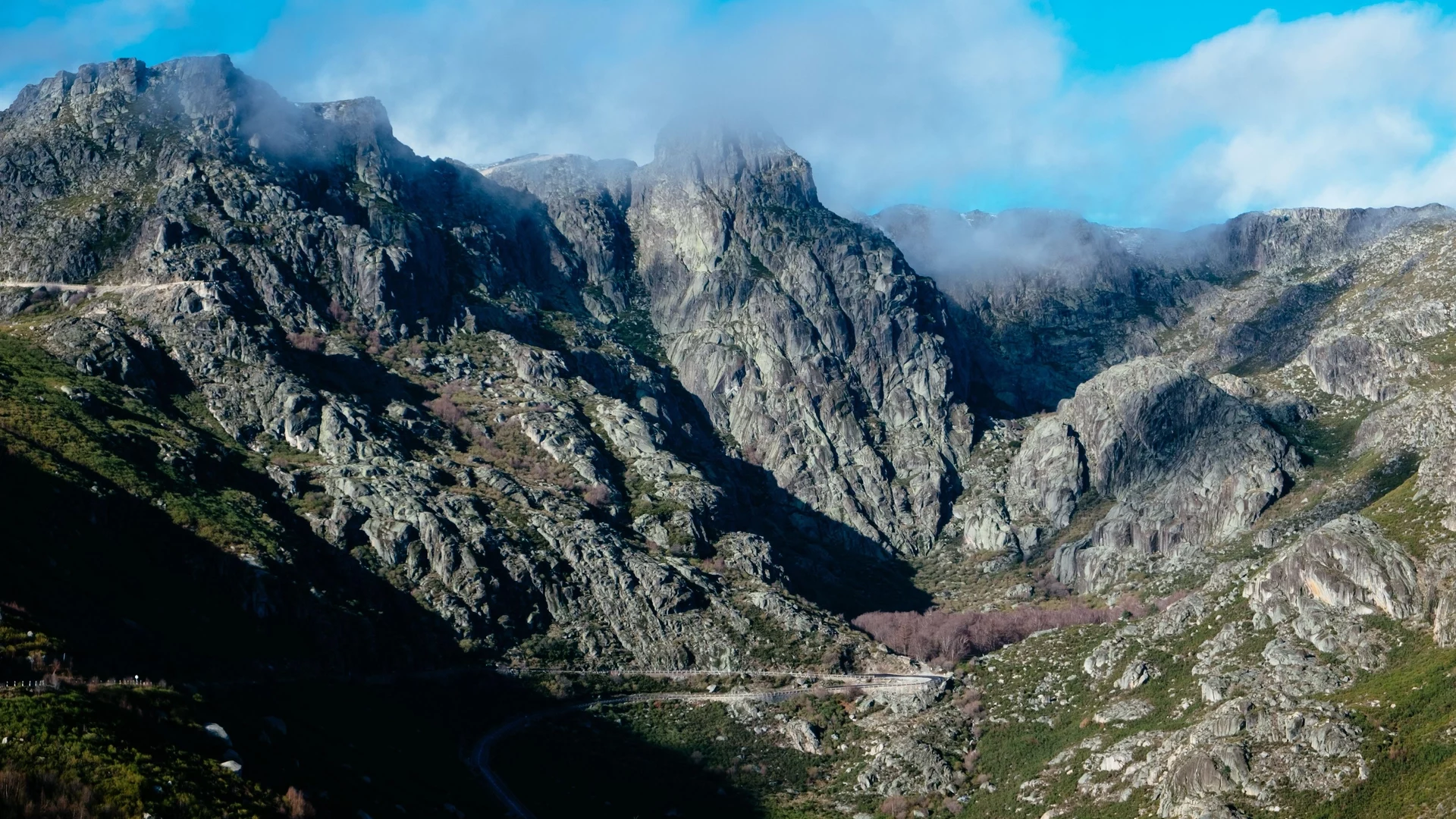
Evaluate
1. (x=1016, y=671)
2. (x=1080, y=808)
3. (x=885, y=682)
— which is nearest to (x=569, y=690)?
(x=885, y=682)

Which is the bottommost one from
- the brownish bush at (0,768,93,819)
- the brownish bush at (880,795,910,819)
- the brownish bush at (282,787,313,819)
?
the brownish bush at (880,795,910,819)

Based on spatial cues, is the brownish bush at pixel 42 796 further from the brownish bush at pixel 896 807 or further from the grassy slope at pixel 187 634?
the brownish bush at pixel 896 807

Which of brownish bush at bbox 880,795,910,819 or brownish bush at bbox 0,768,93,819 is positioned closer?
brownish bush at bbox 0,768,93,819

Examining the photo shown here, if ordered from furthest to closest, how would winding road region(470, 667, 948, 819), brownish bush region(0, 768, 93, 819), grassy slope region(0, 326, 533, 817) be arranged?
winding road region(470, 667, 948, 819) < grassy slope region(0, 326, 533, 817) < brownish bush region(0, 768, 93, 819)

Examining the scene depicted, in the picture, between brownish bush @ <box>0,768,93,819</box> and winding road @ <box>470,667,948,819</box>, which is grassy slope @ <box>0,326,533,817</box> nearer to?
brownish bush @ <box>0,768,93,819</box>

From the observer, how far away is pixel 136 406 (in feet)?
595

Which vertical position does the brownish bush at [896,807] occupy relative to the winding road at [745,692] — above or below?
below

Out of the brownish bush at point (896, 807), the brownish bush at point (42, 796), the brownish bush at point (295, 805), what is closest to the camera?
the brownish bush at point (42, 796)

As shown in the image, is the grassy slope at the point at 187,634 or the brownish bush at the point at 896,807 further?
the brownish bush at the point at 896,807

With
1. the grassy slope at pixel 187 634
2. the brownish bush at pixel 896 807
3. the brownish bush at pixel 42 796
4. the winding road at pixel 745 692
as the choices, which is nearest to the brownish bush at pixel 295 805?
the grassy slope at pixel 187 634

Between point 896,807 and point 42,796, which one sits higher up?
point 42,796

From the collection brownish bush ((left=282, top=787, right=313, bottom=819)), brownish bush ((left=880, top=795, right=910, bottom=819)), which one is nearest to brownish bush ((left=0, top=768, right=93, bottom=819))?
brownish bush ((left=282, top=787, right=313, bottom=819))

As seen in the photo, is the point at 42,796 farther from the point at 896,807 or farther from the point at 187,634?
the point at 896,807

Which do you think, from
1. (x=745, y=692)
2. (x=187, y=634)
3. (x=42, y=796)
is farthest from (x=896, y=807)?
(x=42, y=796)
